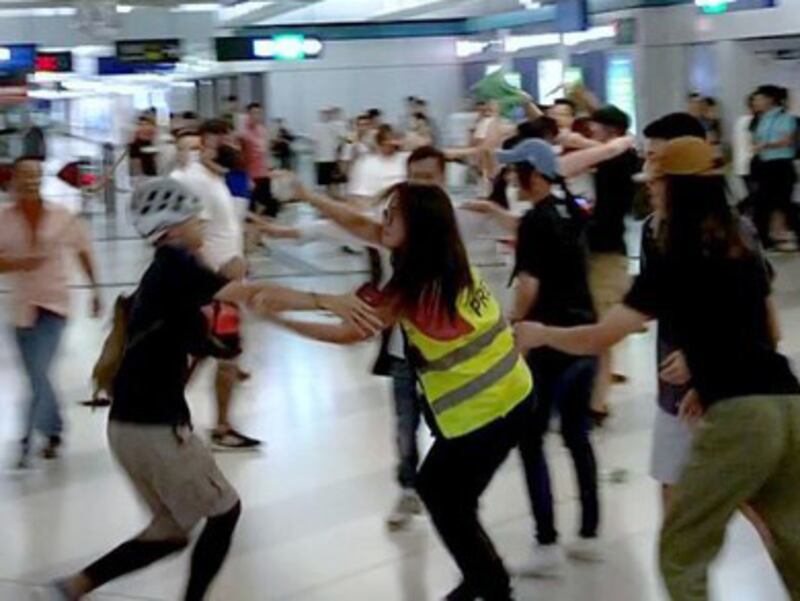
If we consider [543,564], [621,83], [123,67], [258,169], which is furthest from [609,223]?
[123,67]

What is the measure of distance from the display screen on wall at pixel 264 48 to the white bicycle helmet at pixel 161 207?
24.6 meters

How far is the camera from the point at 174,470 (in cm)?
508

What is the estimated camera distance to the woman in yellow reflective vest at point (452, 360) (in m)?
4.81

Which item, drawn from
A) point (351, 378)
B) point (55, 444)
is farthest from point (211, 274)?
point (351, 378)

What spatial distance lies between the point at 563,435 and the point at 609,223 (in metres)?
2.34

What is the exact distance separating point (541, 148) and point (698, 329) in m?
2.04

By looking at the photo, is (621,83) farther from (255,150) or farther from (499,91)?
(499,91)

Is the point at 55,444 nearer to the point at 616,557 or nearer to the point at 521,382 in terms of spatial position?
the point at 616,557

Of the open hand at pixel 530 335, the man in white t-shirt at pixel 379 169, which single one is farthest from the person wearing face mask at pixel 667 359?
the man in white t-shirt at pixel 379 169

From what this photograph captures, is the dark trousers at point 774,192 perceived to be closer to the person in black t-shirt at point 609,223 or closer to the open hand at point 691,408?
the person in black t-shirt at point 609,223

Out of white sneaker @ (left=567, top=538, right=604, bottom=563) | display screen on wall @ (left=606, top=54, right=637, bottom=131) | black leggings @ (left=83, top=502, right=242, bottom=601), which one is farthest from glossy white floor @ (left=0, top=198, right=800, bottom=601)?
display screen on wall @ (left=606, top=54, right=637, bottom=131)

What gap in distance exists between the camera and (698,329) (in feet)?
13.7

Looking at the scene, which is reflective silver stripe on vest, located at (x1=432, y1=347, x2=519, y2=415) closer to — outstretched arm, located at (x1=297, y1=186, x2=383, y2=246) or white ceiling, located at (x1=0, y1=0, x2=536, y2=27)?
outstretched arm, located at (x1=297, y1=186, x2=383, y2=246)

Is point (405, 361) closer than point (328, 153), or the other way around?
point (405, 361)
